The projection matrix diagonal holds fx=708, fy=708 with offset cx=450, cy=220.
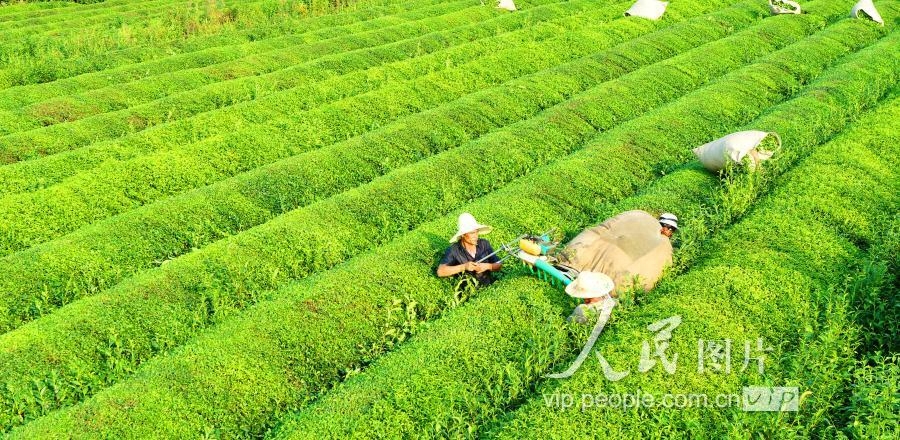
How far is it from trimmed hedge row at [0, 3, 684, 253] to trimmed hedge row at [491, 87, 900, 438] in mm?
7541

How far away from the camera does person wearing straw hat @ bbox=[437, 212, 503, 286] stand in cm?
894

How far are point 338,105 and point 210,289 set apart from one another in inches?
309

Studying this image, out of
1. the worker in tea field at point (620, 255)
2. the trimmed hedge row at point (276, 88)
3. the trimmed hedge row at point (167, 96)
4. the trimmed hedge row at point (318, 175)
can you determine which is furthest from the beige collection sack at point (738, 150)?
the trimmed hedge row at point (167, 96)

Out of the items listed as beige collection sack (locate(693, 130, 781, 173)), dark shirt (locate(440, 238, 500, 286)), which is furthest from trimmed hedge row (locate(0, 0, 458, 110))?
beige collection sack (locate(693, 130, 781, 173))

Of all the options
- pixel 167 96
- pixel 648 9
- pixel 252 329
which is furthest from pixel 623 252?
pixel 648 9

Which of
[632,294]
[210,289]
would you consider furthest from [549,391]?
[210,289]

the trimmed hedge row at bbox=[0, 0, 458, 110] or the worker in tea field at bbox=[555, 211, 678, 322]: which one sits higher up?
the worker in tea field at bbox=[555, 211, 678, 322]

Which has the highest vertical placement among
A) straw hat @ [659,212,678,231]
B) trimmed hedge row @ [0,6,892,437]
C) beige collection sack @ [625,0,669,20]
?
beige collection sack @ [625,0,669,20]

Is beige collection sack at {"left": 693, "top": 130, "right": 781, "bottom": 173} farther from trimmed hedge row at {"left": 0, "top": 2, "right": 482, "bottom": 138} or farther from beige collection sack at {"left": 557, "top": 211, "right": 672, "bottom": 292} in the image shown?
trimmed hedge row at {"left": 0, "top": 2, "right": 482, "bottom": 138}

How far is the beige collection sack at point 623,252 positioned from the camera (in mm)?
8477

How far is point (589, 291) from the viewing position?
7758mm

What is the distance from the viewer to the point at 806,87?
16359 mm

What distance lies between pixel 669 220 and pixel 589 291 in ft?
8.27

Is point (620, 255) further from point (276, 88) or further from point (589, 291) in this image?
point (276, 88)
